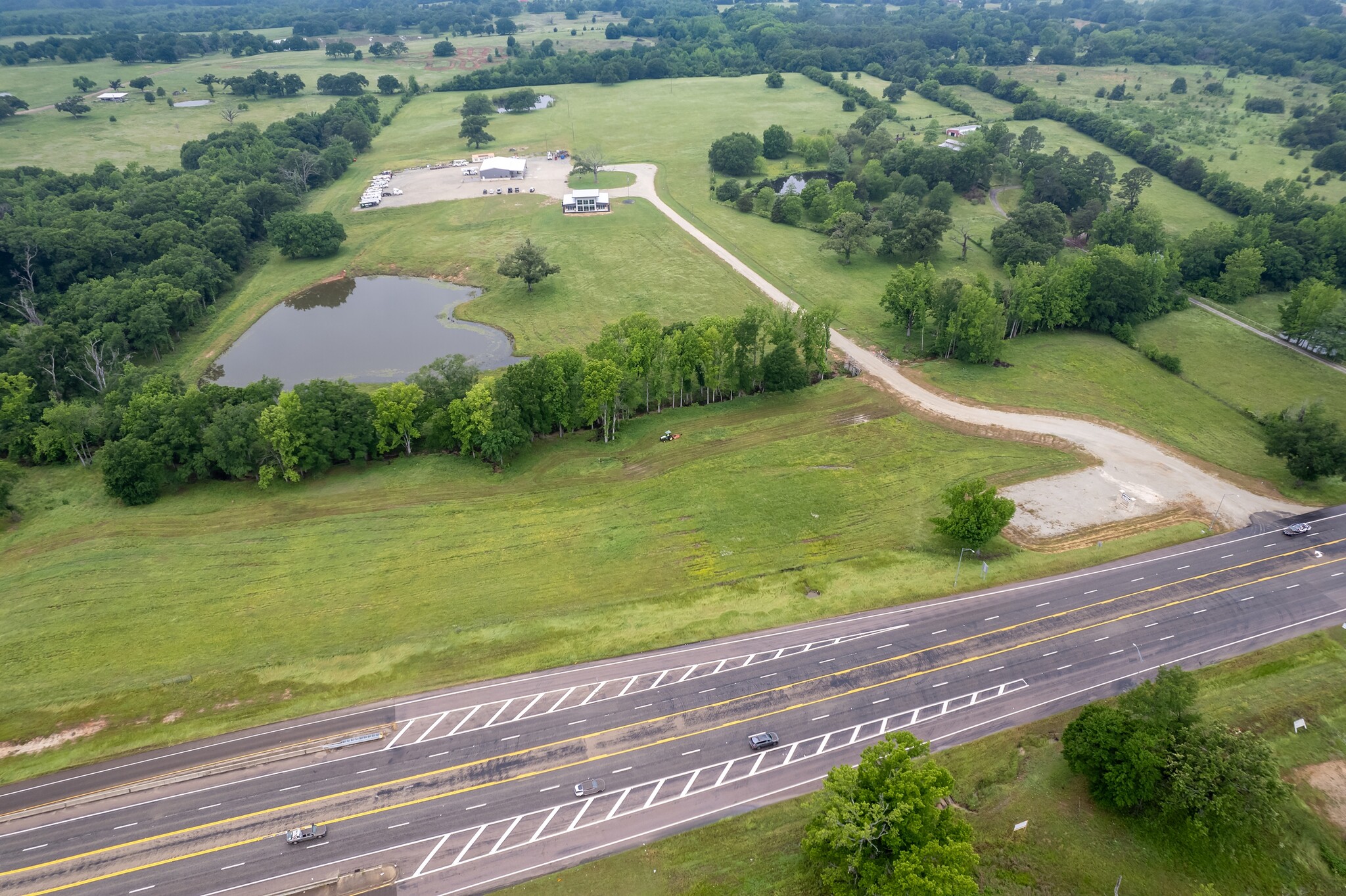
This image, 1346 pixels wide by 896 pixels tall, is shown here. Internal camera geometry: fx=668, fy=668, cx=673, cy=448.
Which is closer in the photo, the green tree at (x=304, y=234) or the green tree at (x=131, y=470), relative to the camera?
the green tree at (x=131, y=470)

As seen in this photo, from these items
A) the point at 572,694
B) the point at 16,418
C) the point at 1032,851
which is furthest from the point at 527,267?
the point at 1032,851

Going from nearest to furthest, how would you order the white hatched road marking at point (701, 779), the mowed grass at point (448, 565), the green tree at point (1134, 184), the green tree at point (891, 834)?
1. the green tree at point (891, 834)
2. the white hatched road marking at point (701, 779)
3. the mowed grass at point (448, 565)
4. the green tree at point (1134, 184)

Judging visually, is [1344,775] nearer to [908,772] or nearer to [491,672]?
[908,772]

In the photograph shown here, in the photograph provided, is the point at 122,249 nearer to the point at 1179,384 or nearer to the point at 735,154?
the point at 735,154

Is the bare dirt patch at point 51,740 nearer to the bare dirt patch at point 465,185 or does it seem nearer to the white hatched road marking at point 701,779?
the white hatched road marking at point 701,779

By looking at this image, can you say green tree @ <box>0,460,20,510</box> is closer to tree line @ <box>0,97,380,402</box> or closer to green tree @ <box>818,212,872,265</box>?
tree line @ <box>0,97,380,402</box>

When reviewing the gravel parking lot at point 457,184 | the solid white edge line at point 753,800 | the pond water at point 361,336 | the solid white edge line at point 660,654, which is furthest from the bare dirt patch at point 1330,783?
the gravel parking lot at point 457,184
